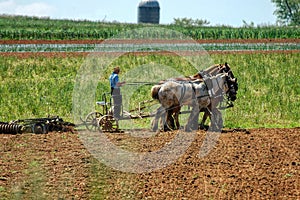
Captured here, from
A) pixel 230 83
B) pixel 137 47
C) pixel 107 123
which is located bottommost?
pixel 107 123

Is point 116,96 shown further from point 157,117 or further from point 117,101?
point 157,117

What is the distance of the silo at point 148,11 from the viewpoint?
87.8m

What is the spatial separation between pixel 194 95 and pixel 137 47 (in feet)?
88.5

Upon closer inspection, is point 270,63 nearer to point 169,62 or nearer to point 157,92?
point 169,62

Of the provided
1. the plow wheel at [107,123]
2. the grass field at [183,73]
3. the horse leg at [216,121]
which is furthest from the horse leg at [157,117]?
the grass field at [183,73]

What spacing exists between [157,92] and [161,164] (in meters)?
3.67

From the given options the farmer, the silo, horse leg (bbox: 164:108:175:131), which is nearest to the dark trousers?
the farmer

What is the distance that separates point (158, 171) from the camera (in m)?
13.0

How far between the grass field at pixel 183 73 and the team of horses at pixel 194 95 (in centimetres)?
236

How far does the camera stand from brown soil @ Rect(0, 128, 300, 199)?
11.6 metres

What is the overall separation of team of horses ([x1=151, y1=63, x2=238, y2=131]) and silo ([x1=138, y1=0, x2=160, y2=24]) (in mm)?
70053

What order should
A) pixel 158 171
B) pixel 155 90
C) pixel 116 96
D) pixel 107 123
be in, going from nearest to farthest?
pixel 158 171
pixel 116 96
pixel 107 123
pixel 155 90

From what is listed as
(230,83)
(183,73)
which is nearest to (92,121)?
(230,83)

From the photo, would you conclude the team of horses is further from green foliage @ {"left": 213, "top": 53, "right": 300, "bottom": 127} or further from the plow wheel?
green foliage @ {"left": 213, "top": 53, "right": 300, "bottom": 127}
